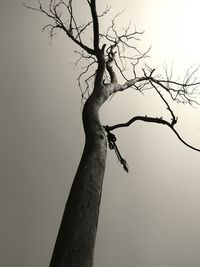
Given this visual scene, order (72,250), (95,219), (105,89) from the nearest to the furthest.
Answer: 1. (72,250)
2. (95,219)
3. (105,89)

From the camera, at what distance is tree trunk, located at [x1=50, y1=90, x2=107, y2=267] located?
3.32ft

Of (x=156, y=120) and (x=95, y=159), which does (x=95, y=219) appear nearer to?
(x=95, y=159)

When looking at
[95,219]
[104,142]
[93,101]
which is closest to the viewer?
[95,219]

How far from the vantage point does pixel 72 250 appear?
101 cm

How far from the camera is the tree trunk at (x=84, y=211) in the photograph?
1.01m

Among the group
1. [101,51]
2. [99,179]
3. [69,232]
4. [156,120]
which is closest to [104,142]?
[99,179]

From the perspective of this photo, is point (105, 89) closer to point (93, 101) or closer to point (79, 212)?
point (93, 101)

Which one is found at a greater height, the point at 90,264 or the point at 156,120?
the point at 156,120

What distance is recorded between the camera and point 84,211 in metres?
1.11

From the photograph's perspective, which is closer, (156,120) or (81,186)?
(81,186)

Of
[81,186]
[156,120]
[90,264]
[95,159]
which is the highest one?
[156,120]

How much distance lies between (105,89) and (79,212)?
77 centimetres

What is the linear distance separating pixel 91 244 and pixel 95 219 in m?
0.09

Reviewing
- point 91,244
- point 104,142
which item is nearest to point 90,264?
point 91,244
